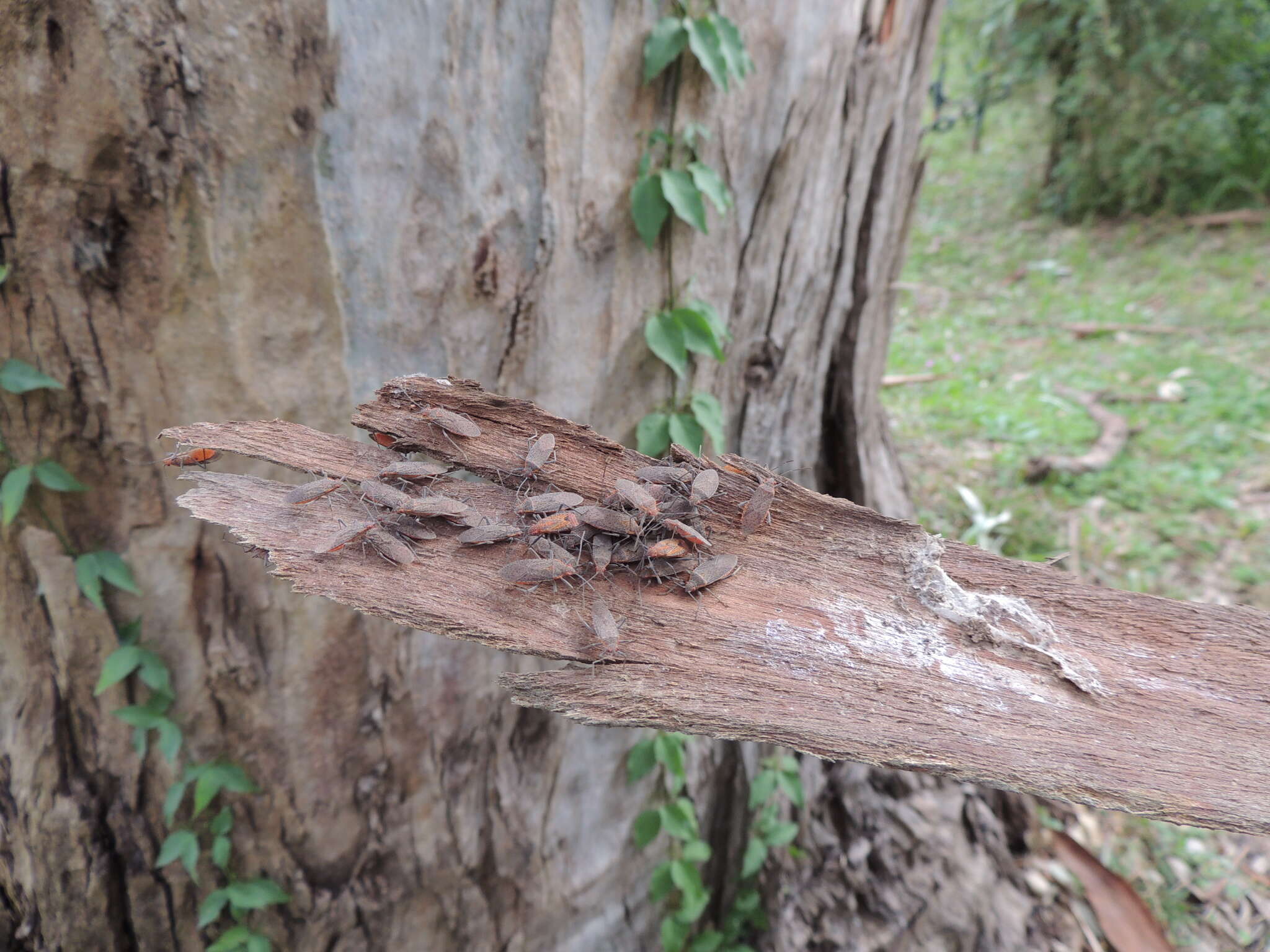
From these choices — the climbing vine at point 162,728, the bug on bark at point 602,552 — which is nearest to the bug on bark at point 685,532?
the bug on bark at point 602,552

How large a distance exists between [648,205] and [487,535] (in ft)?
3.49

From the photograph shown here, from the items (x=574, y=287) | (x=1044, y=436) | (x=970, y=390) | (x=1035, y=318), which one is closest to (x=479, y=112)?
(x=574, y=287)

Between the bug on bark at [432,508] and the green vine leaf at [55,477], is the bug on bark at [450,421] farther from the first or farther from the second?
the green vine leaf at [55,477]

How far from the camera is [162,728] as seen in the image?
1.92 meters

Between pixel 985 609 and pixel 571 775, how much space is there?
1.48m

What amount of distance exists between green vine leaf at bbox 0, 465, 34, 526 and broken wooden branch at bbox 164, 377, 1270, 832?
0.70 meters

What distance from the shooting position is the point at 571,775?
7.66 ft

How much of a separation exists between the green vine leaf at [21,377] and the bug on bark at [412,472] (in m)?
0.88

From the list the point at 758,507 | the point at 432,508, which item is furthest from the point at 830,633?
the point at 432,508

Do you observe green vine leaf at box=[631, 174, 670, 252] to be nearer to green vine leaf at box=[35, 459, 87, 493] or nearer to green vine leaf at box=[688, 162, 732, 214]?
green vine leaf at box=[688, 162, 732, 214]

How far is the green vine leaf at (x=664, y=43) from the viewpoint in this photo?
1.84 meters

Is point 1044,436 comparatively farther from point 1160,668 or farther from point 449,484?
point 449,484

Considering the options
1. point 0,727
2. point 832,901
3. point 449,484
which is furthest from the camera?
point 832,901

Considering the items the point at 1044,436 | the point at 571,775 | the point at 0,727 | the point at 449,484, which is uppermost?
the point at 449,484
